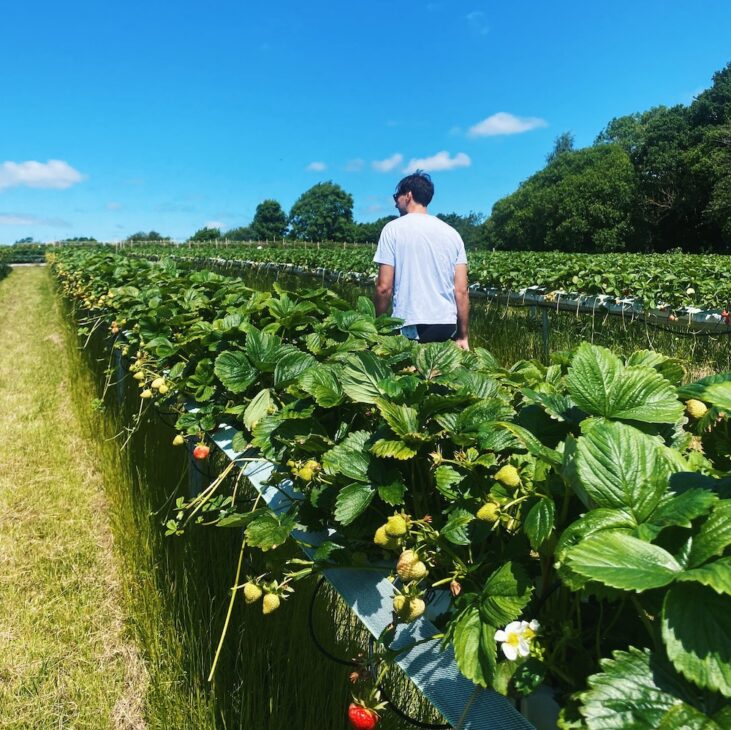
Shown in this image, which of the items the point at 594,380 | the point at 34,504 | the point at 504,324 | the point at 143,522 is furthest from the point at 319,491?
the point at 504,324

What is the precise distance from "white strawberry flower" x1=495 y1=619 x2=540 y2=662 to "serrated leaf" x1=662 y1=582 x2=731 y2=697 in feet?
0.57

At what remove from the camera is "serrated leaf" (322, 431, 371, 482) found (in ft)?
3.36

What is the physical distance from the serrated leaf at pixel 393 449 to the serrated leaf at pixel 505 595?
24 centimetres

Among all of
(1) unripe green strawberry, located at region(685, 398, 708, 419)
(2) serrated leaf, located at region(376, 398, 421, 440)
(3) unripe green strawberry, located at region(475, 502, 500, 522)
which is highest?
(1) unripe green strawberry, located at region(685, 398, 708, 419)

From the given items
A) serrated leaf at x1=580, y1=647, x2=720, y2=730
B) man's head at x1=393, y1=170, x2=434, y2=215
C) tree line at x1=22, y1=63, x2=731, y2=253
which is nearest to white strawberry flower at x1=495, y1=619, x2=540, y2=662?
serrated leaf at x1=580, y1=647, x2=720, y2=730

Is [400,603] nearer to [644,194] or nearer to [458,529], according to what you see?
[458,529]

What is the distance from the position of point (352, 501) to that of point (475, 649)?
33cm

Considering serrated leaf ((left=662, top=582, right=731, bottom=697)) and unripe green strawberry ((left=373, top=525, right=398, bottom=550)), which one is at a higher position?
serrated leaf ((left=662, top=582, right=731, bottom=697))

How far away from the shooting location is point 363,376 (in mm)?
1198

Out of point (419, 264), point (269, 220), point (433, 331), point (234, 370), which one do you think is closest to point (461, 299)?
point (433, 331)

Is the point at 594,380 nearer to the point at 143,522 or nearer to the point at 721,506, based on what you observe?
the point at 721,506

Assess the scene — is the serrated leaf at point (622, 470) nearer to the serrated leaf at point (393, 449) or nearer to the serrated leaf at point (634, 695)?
the serrated leaf at point (634, 695)

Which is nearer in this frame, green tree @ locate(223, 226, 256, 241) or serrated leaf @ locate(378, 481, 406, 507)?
serrated leaf @ locate(378, 481, 406, 507)

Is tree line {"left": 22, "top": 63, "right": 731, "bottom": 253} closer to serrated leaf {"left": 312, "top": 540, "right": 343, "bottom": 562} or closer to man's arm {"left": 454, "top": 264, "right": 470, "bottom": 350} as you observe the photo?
man's arm {"left": 454, "top": 264, "right": 470, "bottom": 350}
